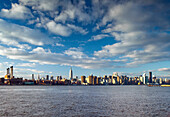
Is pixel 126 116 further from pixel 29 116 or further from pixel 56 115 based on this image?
pixel 29 116

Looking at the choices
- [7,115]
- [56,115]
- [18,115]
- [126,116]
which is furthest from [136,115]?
[7,115]

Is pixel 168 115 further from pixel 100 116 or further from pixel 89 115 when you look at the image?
pixel 89 115

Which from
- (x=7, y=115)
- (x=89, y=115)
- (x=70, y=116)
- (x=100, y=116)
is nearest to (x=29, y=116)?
(x=7, y=115)

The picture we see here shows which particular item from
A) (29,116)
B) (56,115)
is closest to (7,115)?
(29,116)

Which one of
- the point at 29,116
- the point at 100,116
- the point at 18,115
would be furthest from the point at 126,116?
the point at 18,115

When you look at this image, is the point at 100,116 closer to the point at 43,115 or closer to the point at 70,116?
the point at 70,116

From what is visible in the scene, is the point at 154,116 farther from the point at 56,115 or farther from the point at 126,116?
the point at 56,115
